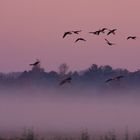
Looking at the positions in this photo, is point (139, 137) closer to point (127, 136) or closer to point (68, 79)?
point (127, 136)

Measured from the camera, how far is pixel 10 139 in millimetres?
31688

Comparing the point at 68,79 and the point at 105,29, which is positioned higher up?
the point at 105,29

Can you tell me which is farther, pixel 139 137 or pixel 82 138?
pixel 139 137

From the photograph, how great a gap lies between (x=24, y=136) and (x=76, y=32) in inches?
531

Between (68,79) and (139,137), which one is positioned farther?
(139,137)

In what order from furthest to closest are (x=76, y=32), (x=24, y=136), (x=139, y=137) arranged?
(x=139, y=137) < (x=24, y=136) < (x=76, y=32)

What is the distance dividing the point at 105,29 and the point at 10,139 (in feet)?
46.0

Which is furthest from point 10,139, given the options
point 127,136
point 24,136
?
point 127,136

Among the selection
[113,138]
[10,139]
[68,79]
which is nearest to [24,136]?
[10,139]

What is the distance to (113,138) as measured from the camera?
31250 mm

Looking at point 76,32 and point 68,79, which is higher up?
point 76,32

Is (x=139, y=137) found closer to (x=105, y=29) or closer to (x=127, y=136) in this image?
(x=127, y=136)

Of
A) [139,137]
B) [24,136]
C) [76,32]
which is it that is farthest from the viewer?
[139,137]

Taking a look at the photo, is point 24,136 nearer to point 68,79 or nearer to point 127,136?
point 127,136
